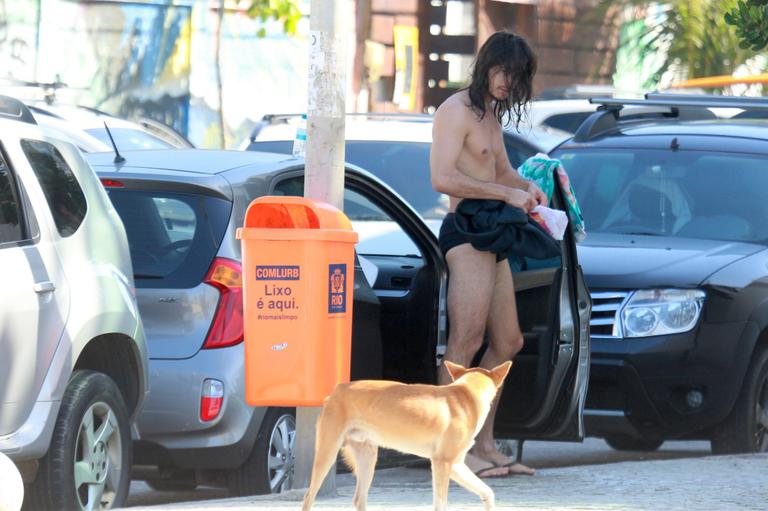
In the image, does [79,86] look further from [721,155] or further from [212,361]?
[212,361]

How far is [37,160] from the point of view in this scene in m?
6.42

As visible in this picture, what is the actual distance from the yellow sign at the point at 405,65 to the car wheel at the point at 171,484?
16.7 metres

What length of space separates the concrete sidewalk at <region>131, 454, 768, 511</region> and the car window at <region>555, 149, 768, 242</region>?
161 centimetres

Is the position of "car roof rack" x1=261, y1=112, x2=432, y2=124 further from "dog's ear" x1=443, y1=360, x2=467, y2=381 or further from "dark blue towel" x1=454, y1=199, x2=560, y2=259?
"dog's ear" x1=443, y1=360, x2=467, y2=381

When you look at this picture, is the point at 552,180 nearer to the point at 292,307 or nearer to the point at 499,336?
the point at 499,336

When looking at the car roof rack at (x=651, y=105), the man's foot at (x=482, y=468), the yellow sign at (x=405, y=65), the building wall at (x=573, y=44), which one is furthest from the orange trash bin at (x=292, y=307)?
the building wall at (x=573, y=44)

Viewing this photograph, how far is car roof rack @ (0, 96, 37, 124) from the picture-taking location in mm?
6410

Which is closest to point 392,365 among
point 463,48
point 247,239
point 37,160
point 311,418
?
point 311,418

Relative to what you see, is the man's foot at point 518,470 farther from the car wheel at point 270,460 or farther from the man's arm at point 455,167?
the man's arm at point 455,167

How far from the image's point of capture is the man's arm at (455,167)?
23.9ft

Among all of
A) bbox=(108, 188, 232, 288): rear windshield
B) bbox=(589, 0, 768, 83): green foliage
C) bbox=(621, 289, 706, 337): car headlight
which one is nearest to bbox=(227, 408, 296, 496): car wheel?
bbox=(108, 188, 232, 288): rear windshield

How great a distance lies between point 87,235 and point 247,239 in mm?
622

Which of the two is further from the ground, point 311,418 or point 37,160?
point 37,160

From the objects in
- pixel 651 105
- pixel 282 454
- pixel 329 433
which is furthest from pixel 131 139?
pixel 329 433
